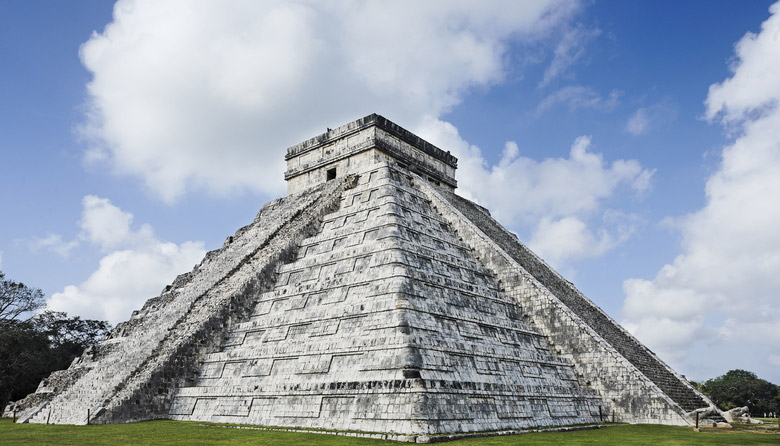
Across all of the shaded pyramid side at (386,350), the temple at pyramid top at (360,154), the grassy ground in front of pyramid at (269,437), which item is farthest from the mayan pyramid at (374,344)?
the temple at pyramid top at (360,154)

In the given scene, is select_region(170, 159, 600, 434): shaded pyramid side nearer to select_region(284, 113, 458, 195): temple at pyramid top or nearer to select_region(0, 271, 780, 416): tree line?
select_region(284, 113, 458, 195): temple at pyramid top

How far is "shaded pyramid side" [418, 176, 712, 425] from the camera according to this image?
518 inches

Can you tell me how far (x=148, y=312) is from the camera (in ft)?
65.5

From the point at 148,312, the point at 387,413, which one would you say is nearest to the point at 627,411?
the point at 387,413

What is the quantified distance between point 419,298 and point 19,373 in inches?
863

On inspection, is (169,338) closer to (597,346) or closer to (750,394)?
(597,346)

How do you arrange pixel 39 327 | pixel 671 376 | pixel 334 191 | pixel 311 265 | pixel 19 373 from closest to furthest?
pixel 311 265
pixel 671 376
pixel 334 191
pixel 19 373
pixel 39 327

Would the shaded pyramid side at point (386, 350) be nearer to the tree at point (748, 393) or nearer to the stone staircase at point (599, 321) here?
the stone staircase at point (599, 321)

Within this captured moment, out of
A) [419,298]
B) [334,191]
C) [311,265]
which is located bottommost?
[419,298]

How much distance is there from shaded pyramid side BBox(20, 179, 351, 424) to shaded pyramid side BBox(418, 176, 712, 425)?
208 inches

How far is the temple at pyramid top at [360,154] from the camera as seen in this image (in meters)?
20.2

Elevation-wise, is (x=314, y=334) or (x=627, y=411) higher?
(x=314, y=334)

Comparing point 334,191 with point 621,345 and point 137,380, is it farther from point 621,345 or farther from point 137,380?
point 621,345

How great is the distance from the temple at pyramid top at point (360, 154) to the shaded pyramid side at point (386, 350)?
203 inches
